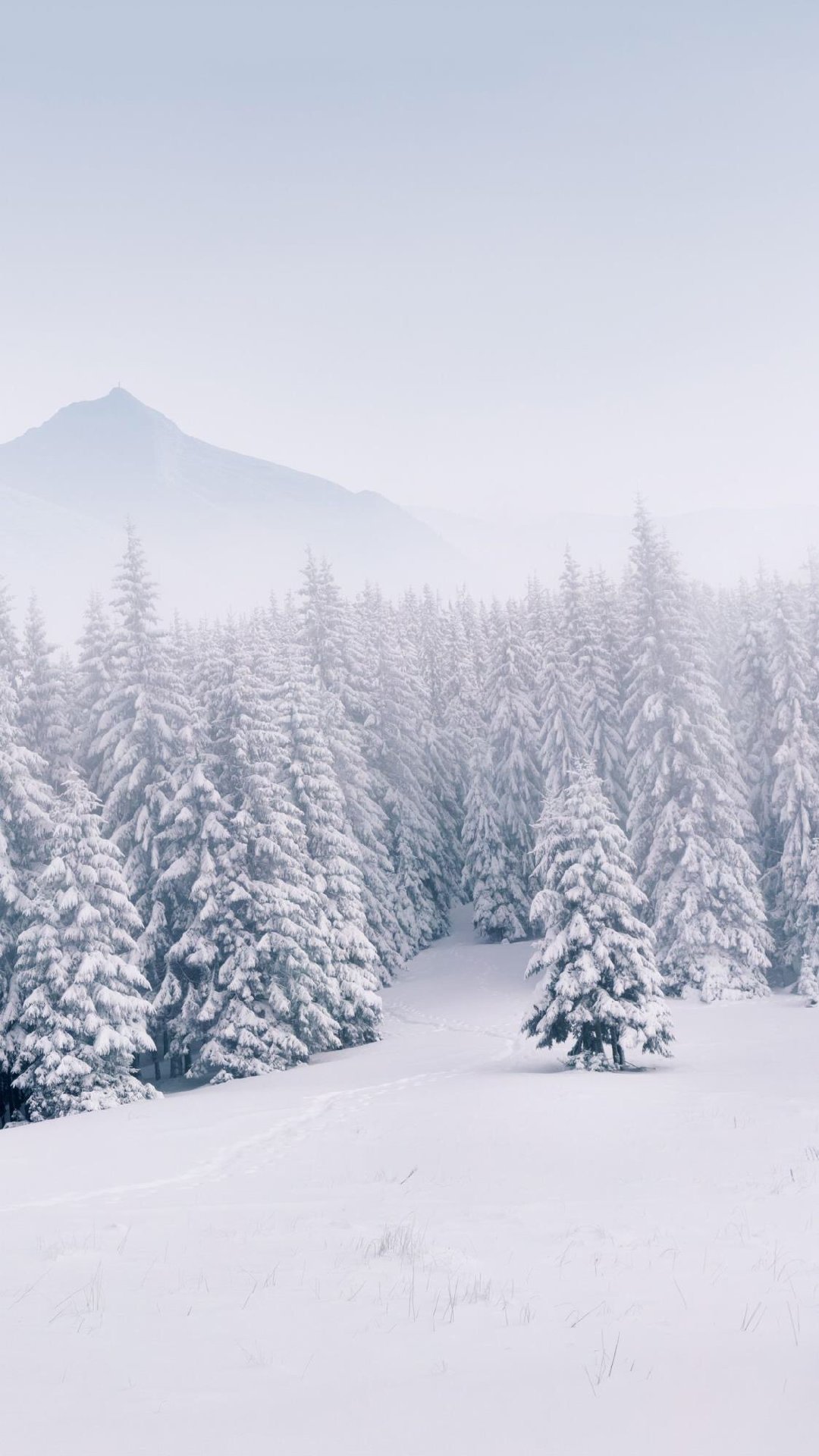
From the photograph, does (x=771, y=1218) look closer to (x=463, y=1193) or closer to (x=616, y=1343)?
(x=463, y=1193)

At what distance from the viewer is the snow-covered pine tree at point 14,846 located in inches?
1005

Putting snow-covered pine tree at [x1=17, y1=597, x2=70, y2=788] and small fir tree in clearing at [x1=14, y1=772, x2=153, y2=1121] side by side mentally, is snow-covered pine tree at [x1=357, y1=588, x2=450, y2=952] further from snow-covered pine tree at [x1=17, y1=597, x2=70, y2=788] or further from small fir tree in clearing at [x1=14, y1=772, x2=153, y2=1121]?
small fir tree in clearing at [x1=14, y1=772, x2=153, y2=1121]

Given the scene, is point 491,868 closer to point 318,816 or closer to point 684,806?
point 684,806

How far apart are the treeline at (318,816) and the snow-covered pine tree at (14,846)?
0.09 meters

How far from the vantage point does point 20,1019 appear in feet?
76.9

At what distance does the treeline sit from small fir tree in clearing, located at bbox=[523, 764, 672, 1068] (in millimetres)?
544

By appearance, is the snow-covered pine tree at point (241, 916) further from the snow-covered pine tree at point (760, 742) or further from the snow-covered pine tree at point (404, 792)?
the snow-covered pine tree at point (760, 742)

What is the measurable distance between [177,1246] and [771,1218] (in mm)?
5622

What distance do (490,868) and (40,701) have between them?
24.2 metres

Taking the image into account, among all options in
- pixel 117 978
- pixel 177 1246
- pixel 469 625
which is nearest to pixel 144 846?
pixel 117 978

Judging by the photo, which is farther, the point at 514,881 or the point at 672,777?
the point at 514,881

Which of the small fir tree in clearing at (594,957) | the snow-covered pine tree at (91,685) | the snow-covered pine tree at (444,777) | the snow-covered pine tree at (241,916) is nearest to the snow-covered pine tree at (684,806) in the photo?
the small fir tree in clearing at (594,957)

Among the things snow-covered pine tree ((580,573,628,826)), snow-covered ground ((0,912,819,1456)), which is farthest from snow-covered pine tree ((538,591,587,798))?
snow-covered ground ((0,912,819,1456))

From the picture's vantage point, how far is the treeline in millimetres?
24906
